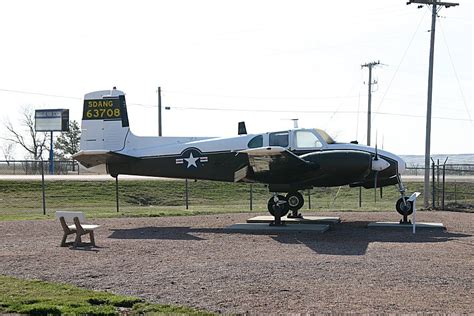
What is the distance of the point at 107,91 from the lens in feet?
69.5

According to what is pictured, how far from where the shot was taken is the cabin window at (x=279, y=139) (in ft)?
62.6

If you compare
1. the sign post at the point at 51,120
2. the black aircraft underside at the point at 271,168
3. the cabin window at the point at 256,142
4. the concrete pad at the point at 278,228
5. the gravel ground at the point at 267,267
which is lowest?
the concrete pad at the point at 278,228

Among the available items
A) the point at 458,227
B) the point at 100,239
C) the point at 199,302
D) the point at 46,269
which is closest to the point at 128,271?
the point at 46,269

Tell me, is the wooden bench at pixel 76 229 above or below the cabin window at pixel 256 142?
below

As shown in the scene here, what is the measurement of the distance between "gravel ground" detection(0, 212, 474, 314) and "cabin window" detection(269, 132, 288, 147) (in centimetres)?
304

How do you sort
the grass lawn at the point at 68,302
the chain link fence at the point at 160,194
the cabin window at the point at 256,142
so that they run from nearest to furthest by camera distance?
the grass lawn at the point at 68,302
the cabin window at the point at 256,142
the chain link fence at the point at 160,194

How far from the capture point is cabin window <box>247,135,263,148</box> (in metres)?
19.3

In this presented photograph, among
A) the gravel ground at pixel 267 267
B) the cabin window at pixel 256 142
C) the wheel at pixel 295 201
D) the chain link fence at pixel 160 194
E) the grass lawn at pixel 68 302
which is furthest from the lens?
the chain link fence at pixel 160 194

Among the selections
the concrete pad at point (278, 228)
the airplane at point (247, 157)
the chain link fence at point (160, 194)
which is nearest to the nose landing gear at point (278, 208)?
the airplane at point (247, 157)

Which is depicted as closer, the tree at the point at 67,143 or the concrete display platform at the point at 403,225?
the concrete display platform at the point at 403,225

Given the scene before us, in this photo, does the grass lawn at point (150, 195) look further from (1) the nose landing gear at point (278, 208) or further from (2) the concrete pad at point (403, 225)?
(1) the nose landing gear at point (278, 208)

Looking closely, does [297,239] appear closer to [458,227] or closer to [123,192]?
[458,227]

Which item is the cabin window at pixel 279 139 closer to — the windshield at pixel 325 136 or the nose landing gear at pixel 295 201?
the windshield at pixel 325 136

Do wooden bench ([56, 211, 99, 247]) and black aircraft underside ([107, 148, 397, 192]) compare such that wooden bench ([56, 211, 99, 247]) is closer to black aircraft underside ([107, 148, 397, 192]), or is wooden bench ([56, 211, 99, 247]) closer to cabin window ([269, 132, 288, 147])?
black aircraft underside ([107, 148, 397, 192])
